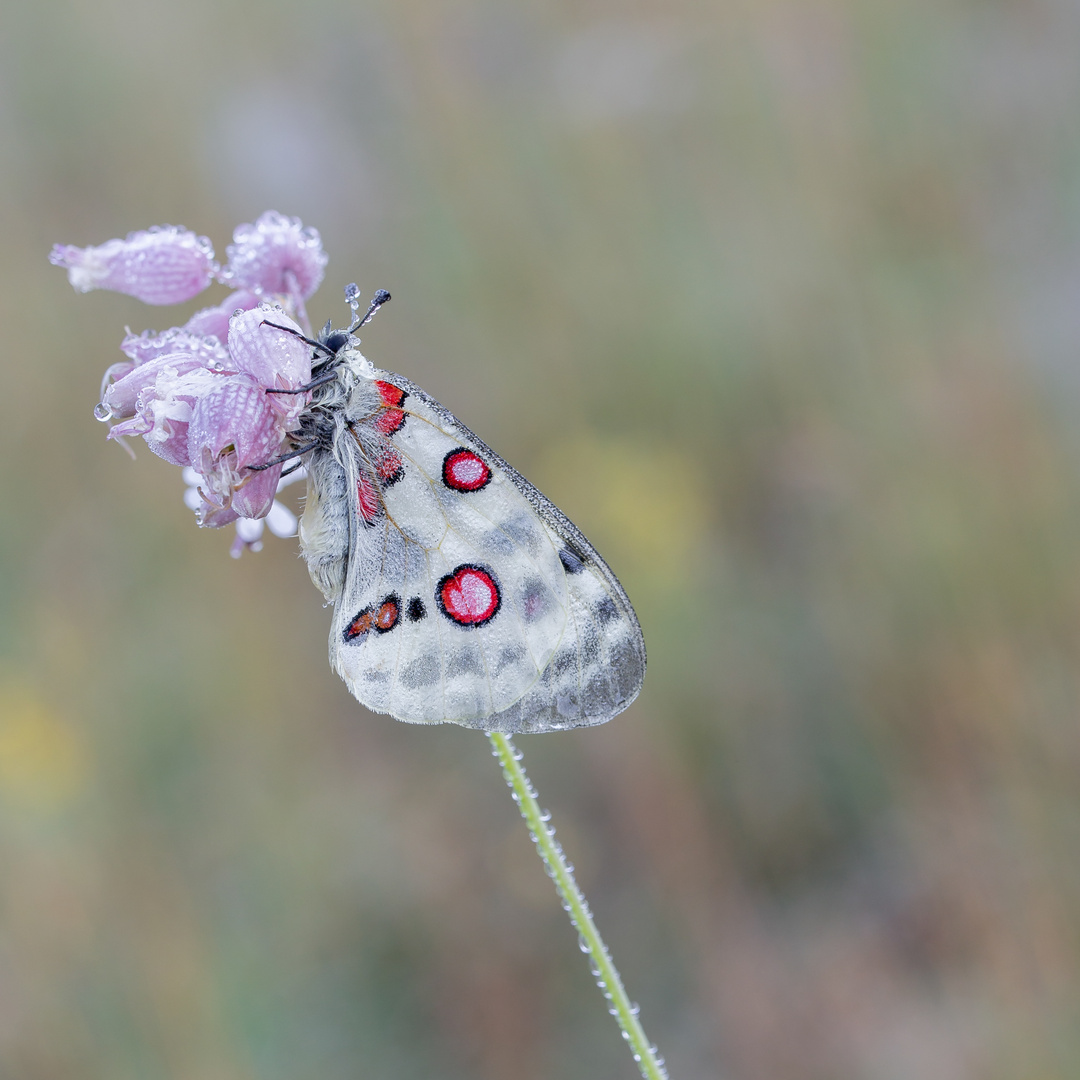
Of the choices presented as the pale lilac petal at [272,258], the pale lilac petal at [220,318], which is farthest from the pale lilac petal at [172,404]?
the pale lilac petal at [272,258]

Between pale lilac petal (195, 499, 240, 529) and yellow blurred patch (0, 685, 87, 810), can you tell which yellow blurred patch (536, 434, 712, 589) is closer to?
yellow blurred patch (0, 685, 87, 810)

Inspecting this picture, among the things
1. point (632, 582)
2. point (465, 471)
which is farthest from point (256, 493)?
point (632, 582)

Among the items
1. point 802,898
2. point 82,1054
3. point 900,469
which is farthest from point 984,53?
point 82,1054

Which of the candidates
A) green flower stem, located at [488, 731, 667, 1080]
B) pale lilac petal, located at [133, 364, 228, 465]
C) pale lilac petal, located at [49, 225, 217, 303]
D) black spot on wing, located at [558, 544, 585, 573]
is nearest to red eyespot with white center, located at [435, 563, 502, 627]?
black spot on wing, located at [558, 544, 585, 573]

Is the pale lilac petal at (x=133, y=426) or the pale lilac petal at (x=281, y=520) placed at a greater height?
the pale lilac petal at (x=281, y=520)

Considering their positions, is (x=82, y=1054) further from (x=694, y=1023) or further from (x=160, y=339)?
(x=160, y=339)

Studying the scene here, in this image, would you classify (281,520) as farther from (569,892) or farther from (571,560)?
(569,892)

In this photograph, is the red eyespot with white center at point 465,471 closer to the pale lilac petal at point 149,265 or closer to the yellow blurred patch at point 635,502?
the pale lilac petal at point 149,265
